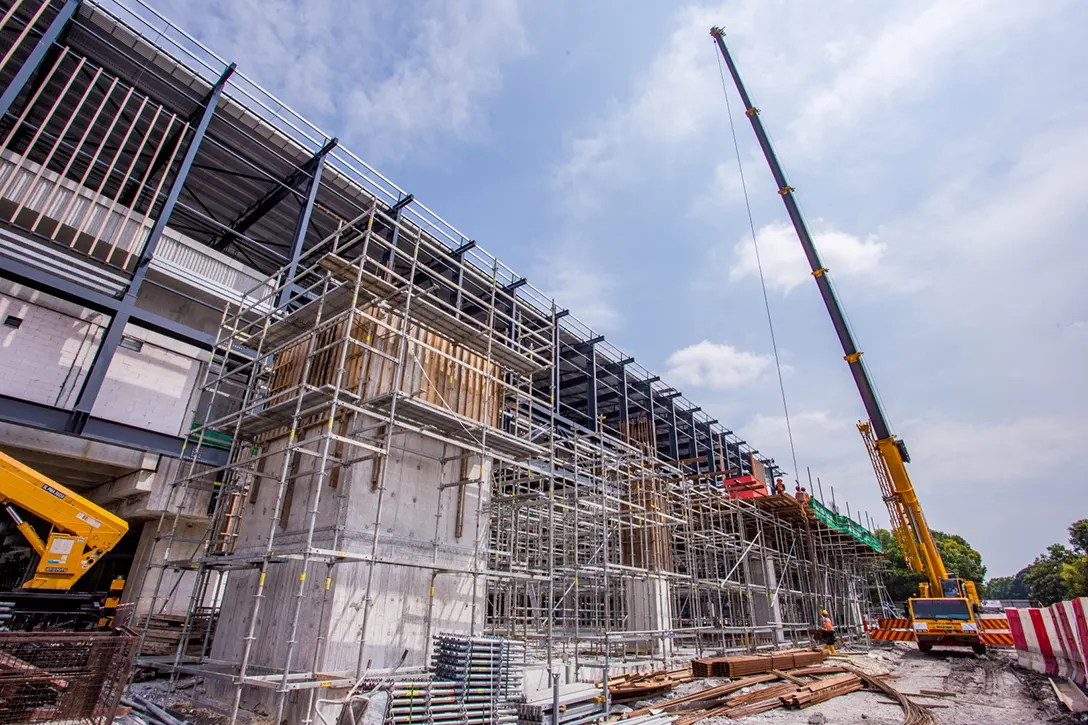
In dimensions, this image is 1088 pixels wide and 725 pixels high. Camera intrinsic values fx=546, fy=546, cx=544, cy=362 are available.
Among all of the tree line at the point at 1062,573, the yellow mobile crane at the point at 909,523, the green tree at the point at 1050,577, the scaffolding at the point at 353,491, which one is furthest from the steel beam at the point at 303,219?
the green tree at the point at 1050,577

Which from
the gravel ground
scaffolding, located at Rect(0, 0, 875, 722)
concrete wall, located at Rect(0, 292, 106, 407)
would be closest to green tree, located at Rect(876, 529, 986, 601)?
scaffolding, located at Rect(0, 0, 875, 722)

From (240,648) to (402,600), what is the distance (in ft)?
10.0

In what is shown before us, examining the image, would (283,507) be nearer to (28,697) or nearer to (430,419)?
(430,419)

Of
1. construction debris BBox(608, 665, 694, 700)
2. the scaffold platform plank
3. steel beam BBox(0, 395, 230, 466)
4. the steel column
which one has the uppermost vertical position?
the steel column

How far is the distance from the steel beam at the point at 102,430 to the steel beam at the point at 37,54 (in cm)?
770

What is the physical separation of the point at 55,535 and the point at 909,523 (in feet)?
85.5

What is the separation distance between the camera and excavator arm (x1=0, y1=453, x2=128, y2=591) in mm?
9914

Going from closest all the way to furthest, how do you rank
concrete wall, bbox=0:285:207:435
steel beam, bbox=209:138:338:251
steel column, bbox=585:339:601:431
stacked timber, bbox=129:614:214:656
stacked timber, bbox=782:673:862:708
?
stacked timber, bbox=782:673:862:708 → stacked timber, bbox=129:614:214:656 → concrete wall, bbox=0:285:207:435 → steel beam, bbox=209:138:338:251 → steel column, bbox=585:339:601:431

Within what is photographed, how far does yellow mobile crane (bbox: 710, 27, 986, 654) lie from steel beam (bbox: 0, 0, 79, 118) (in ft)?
89.4

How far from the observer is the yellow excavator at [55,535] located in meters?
9.80

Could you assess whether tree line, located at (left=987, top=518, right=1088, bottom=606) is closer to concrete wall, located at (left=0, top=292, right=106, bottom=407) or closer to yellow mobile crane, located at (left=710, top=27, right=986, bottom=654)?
yellow mobile crane, located at (left=710, top=27, right=986, bottom=654)

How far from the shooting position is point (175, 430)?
16.2 m

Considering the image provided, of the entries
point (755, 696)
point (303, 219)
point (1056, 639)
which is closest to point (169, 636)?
point (755, 696)

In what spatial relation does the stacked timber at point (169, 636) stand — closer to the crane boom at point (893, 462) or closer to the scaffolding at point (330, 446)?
the scaffolding at point (330, 446)
